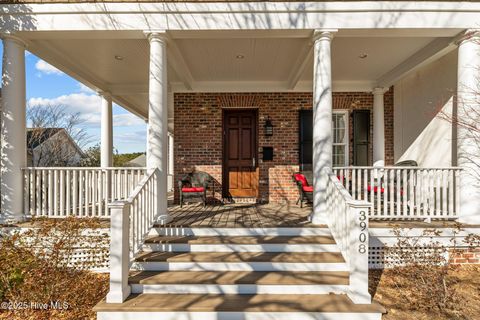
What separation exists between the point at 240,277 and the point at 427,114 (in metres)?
5.29

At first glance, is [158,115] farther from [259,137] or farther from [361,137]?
[361,137]

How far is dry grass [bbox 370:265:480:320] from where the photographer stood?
3.23 meters

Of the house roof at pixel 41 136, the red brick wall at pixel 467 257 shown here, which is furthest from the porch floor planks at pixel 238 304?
the house roof at pixel 41 136

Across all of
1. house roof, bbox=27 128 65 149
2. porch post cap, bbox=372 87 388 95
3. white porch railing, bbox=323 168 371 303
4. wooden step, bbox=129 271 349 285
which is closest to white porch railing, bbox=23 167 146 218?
wooden step, bbox=129 271 349 285

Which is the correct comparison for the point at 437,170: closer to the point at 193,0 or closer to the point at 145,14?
the point at 193,0

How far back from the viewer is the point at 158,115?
4.45m

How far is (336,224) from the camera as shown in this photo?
13.0 ft

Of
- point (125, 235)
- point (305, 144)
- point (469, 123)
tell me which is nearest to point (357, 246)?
point (125, 235)

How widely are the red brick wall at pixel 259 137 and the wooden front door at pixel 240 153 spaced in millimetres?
201

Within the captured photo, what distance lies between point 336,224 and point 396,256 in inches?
48.4

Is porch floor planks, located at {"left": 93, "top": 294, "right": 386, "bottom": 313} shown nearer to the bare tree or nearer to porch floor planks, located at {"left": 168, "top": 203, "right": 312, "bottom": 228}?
porch floor planks, located at {"left": 168, "top": 203, "right": 312, "bottom": 228}

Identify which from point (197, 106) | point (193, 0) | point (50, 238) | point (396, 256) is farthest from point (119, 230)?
point (197, 106)

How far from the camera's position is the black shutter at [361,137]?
7.20m

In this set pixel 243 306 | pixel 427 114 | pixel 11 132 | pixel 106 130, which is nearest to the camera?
pixel 243 306
